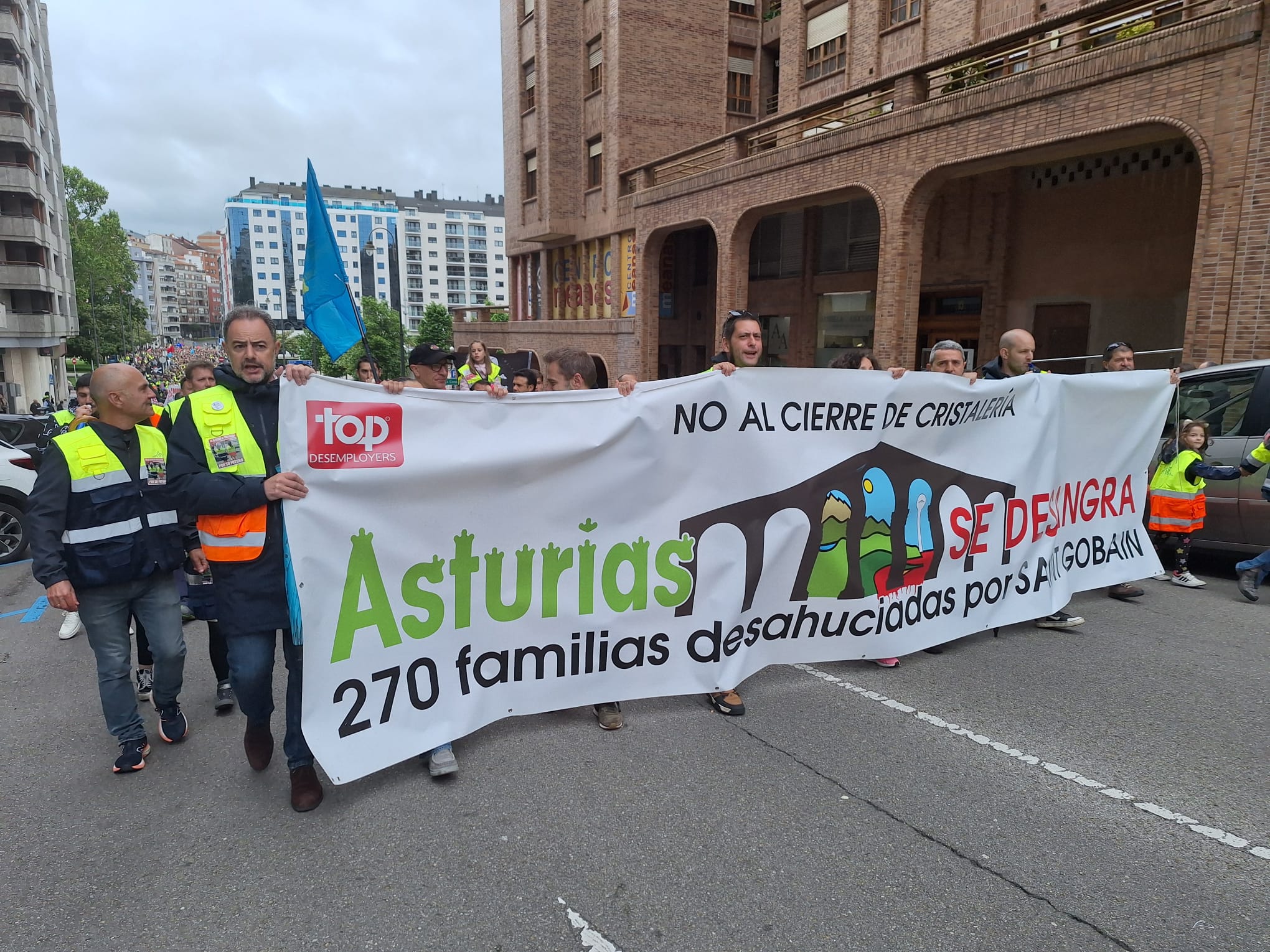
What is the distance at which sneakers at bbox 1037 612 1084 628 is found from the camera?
5488 mm

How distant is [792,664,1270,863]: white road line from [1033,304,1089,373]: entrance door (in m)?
13.4

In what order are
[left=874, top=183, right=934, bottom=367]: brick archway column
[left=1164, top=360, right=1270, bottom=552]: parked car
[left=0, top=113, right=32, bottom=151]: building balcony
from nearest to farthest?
[left=1164, top=360, right=1270, bottom=552]: parked car, [left=874, top=183, right=934, bottom=367]: brick archway column, [left=0, top=113, right=32, bottom=151]: building balcony

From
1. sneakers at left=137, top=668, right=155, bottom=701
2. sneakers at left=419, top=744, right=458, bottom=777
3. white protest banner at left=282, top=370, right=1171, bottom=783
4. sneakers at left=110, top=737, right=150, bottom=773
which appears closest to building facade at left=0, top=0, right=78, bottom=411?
sneakers at left=137, top=668, right=155, bottom=701

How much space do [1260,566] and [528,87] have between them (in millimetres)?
29812

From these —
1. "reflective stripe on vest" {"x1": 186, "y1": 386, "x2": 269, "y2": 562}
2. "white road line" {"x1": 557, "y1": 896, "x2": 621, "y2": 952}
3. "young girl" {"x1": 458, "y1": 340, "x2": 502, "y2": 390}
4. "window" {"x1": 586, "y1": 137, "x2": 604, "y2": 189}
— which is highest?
"window" {"x1": 586, "y1": 137, "x2": 604, "y2": 189}

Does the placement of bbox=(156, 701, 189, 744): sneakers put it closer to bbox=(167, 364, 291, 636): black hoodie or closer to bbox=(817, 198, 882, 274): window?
bbox=(167, 364, 291, 636): black hoodie

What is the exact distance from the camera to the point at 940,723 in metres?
4.02

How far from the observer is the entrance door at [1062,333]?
611 inches

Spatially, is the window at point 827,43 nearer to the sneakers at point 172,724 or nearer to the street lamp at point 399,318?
the street lamp at point 399,318

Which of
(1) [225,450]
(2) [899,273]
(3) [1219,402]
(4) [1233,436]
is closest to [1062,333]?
(2) [899,273]

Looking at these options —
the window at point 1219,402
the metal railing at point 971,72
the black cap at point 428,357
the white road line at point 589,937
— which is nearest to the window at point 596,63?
the metal railing at point 971,72

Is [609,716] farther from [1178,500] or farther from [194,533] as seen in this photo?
[1178,500]

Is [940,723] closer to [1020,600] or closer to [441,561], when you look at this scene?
[1020,600]

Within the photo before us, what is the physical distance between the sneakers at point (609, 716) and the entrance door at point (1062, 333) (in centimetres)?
1448
